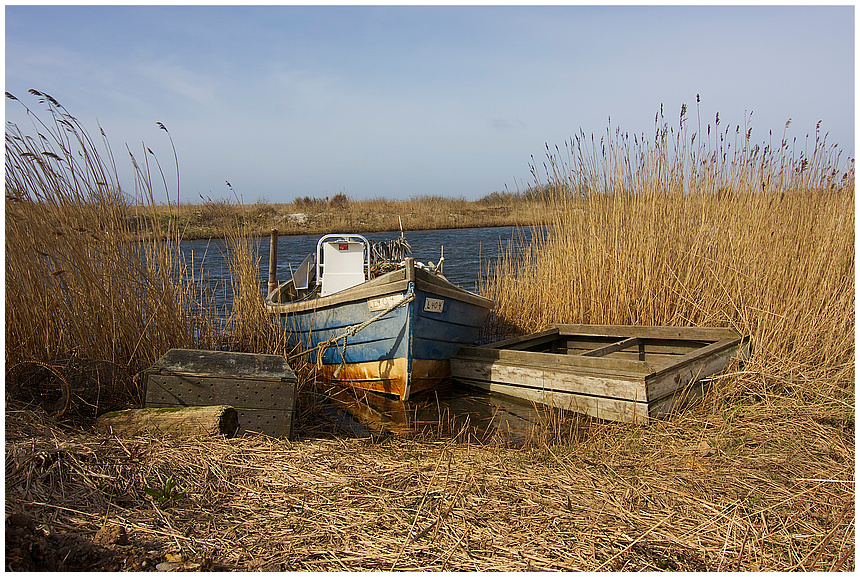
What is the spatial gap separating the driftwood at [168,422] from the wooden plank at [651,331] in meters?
4.04

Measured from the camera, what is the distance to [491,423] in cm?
498

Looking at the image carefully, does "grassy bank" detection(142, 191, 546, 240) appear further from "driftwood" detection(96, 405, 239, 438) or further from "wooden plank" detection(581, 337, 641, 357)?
"driftwood" detection(96, 405, 239, 438)

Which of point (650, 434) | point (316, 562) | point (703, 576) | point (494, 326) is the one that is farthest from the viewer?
point (494, 326)

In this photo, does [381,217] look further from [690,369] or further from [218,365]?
[218,365]

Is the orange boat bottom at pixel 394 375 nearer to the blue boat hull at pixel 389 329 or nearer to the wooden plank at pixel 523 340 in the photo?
the blue boat hull at pixel 389 329

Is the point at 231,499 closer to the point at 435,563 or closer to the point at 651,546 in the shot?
the point at 435,563

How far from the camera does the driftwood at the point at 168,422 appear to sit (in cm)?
354

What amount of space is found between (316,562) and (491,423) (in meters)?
2.88

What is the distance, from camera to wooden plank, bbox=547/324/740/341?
5.54 m

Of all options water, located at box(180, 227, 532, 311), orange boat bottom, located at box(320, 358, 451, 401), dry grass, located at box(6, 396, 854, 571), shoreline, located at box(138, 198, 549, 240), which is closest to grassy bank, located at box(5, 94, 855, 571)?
dry grass, located at box(6, 396, 854, 571)

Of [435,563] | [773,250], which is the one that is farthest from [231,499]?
[773,250]

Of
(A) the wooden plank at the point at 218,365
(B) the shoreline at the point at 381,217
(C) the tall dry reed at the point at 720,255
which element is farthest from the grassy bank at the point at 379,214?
(A) the wooden plank at the point at 218,365

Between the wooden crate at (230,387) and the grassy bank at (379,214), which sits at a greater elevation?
the grassy bank at (379,214)

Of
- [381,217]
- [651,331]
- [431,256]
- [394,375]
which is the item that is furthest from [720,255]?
[381,217]
